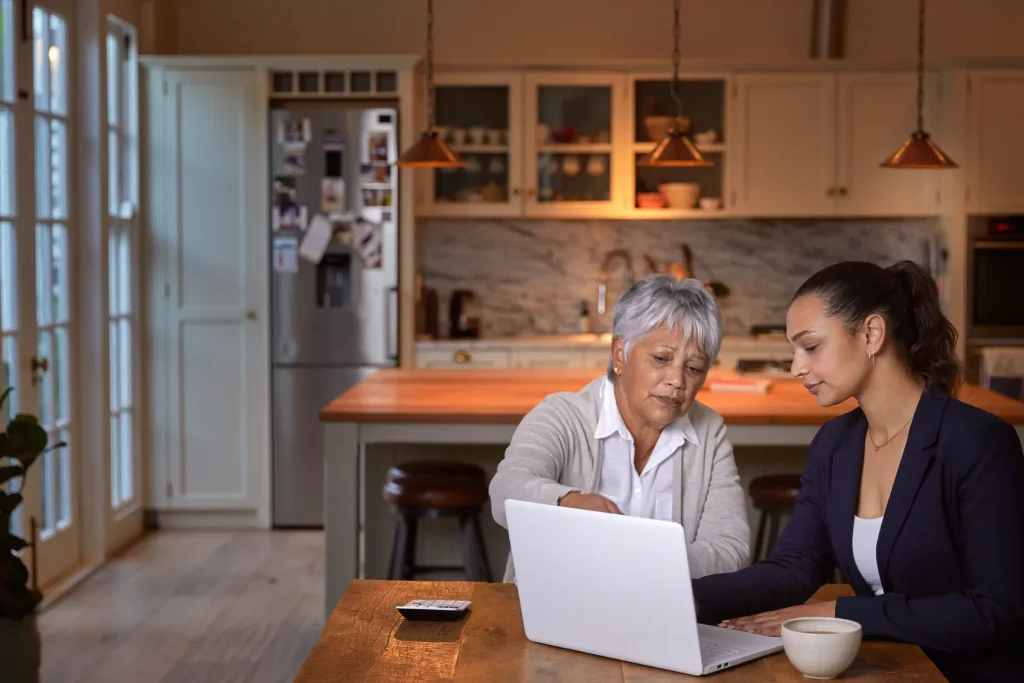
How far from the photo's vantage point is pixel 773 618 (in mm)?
1955

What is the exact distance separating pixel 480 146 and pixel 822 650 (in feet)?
15.3

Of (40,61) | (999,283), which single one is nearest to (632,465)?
(40,61)

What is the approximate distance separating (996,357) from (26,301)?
4.30 m

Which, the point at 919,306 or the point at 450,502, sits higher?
the point at 919,306

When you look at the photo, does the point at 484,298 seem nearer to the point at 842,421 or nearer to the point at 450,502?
the point at 450,502

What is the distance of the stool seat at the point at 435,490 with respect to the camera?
3.87 metres

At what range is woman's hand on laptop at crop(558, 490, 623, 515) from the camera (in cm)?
201

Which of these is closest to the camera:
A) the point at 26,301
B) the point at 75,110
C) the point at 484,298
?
the point at 26,301

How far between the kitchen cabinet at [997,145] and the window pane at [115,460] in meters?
4.21

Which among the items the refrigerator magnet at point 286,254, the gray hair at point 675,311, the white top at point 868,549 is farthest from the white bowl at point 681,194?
the white top at point 868,549

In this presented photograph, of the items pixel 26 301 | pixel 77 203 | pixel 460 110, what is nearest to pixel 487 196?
pixel 460 110

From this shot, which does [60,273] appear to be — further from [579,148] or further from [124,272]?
[579,148]

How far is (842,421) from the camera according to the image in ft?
7.55

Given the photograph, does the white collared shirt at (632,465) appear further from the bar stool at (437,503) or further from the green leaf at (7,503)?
the green leaf at (7,503)
